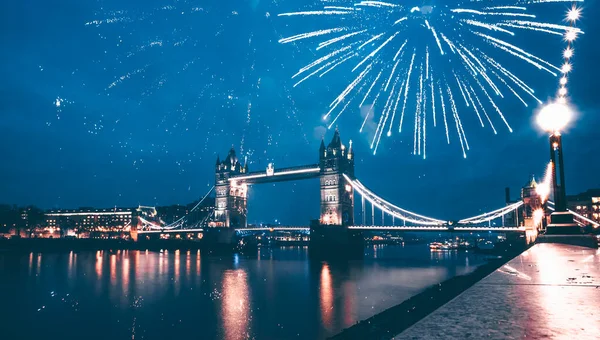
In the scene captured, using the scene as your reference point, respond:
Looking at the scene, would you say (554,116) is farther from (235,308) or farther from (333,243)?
(333,243)

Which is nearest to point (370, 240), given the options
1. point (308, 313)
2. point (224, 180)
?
point (224, 180)

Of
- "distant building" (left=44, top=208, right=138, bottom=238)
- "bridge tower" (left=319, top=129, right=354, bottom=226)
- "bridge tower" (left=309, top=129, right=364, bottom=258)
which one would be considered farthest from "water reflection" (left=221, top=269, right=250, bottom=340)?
"distant building" (left=44, top=208, right=138, bottom=238)

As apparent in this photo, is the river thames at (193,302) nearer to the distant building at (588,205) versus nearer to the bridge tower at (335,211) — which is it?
the bridge tower at (335,211)

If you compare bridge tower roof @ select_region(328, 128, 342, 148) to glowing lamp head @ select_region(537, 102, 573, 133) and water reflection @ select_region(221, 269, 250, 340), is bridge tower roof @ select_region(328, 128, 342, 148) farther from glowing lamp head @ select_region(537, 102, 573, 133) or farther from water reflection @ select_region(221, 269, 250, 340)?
glowing lamp head @ select_region(537, 102, 573, 133)

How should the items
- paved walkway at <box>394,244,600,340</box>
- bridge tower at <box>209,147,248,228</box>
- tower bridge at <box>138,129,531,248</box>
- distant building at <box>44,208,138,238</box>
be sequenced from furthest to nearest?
distant building at <box>44,208,138,238</box> → bridge tower at <box>209,147,248,228</box> → tower bridge at <box>138,129,531,248</box> → paved walkway at <box>394,244,600,340</box>

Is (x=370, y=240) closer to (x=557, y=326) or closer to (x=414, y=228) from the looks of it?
(x=414, y=228)

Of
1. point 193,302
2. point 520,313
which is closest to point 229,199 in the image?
point 193,302
